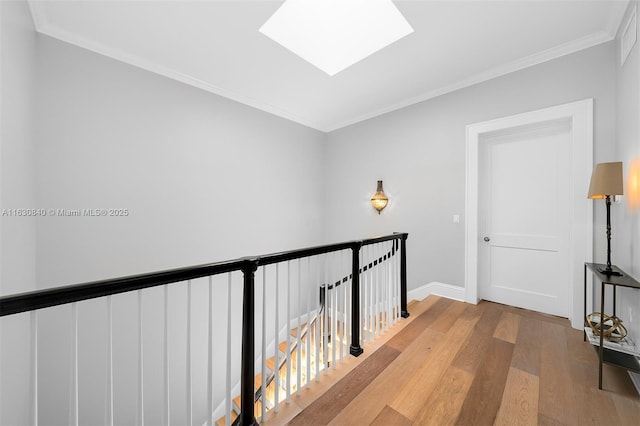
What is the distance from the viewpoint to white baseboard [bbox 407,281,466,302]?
3.14 metres

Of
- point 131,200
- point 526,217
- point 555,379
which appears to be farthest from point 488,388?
point 131,200

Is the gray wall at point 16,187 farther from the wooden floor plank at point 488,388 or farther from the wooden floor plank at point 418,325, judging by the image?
→ the wooden floor plank at point 488,388

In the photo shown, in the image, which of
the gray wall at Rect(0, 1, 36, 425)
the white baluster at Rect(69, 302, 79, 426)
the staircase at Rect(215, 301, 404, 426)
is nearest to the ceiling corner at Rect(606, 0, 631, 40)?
the staircase at Rect(215, 301, 404, 426)

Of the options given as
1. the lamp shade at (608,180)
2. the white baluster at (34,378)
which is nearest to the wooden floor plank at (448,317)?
the lamp shade at (608,180)

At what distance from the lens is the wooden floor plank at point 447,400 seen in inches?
56.1

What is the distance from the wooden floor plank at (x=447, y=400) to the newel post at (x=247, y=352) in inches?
36.5

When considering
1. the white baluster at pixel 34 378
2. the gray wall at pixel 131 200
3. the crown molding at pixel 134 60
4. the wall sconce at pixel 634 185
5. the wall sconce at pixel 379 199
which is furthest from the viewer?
the wall sconce at pixel 379 199

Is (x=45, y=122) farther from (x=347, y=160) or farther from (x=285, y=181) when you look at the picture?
(x=347, y=160)

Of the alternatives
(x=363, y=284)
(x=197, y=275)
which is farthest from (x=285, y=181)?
(x=197, y=275)

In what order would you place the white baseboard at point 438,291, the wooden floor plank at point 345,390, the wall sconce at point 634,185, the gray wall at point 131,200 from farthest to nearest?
1. the white baseboard at point 438,291
2. the gray wall at point 131,200
3. the wall sconce at point 634,185
4. the wooden floor plank at point 345,390

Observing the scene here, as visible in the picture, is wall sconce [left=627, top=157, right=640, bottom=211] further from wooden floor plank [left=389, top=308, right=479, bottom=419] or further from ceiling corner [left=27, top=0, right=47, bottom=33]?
ceiling corner [left=27, top=0, right=47, bottom=33]

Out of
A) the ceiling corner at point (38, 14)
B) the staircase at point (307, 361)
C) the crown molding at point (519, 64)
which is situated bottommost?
the staircase at point (307, 361)

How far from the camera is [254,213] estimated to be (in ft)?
12.5

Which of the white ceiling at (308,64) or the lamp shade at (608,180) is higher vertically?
the white ceiling at (308,64)
